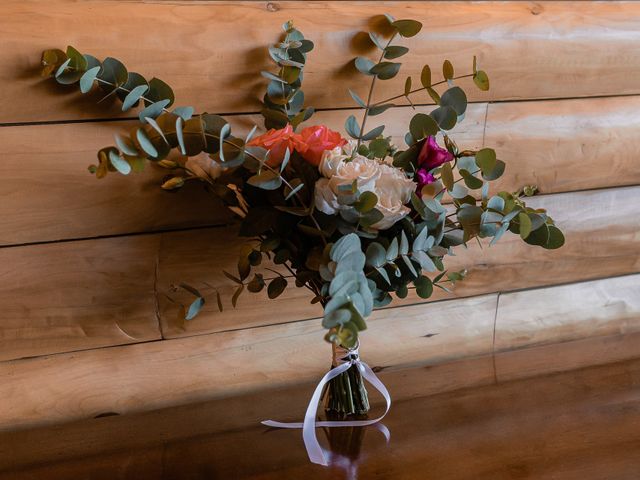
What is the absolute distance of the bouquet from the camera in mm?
856

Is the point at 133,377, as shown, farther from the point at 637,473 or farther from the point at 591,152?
the point at 591,152

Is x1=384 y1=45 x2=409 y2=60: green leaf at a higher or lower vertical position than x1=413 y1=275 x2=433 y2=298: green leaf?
higher

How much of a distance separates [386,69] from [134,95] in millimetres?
345

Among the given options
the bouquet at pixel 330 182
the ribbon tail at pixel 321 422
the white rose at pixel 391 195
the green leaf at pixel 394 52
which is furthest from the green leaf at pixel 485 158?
the ribbon tail at pixel 321 422

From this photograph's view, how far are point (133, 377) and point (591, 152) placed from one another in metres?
0.80

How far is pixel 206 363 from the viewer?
1.10 m

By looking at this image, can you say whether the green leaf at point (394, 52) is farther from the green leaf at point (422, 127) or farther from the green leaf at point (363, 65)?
the green leaf at point (422, 127)

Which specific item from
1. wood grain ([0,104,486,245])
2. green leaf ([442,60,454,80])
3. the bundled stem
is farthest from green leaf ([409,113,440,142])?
the bundled stem

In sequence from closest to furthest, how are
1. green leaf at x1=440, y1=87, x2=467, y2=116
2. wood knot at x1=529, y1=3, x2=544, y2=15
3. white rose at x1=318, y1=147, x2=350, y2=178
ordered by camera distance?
white rose at x1=318, y1=147, x2=350, y2=178 < green leaf at x1=440, y1=87, x2=467, y2=116 < wood knot at x1=529, y1=3, x2=544, y2=15

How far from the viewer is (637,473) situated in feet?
3.00

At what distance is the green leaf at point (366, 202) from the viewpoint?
862mm

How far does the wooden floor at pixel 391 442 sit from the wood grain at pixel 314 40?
1.34 ft

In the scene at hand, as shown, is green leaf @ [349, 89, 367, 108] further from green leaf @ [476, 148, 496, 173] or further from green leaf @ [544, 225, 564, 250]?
green leaf @ [544, 225, 564, 250]

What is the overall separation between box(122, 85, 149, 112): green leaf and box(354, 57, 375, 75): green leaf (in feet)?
0.97
